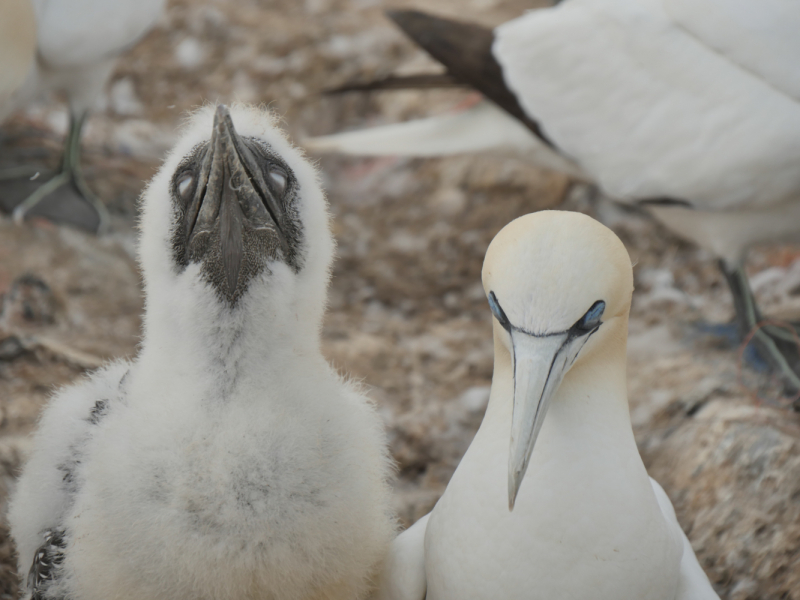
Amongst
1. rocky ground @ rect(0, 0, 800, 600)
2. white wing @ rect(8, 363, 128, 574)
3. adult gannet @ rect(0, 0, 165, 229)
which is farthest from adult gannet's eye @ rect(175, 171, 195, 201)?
adult gannet @ rect(0, 0, 165, 229)

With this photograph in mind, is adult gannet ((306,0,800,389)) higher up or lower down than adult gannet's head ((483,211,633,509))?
lower down

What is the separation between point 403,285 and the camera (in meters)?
3.65

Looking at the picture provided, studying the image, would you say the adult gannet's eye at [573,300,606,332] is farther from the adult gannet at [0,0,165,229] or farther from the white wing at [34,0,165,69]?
the white wing at [34,0,165,69]

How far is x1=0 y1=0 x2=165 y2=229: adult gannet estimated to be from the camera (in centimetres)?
293

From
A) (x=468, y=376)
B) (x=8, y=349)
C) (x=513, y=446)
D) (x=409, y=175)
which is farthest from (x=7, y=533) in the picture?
(x=409, y=175)

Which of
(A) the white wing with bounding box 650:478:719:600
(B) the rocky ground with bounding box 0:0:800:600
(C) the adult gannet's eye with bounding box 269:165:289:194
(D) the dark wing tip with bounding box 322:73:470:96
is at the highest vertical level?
(C) the adult gannet's eye with bounding box 269:165:289:194

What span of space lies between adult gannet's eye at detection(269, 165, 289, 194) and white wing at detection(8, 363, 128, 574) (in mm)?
501

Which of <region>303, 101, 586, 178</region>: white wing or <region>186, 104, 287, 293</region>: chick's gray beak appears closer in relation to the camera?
<region>186, 104, 287, 293</region>: chick's gray beak

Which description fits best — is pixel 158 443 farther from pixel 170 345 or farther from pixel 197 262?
pixel 197 262

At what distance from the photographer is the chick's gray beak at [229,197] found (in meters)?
1.41

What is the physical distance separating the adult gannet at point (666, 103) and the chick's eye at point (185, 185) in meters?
1.63

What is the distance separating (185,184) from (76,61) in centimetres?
184

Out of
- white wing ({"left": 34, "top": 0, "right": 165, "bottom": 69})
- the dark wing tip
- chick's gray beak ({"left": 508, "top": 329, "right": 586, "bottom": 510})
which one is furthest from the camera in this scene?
the dark wing tip

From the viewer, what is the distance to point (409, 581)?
5.46 ft
